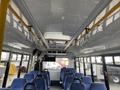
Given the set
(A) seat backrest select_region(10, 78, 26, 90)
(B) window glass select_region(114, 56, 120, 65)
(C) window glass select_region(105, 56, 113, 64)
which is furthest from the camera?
(A) seat backrest select_region(10, 78, 26, 90)

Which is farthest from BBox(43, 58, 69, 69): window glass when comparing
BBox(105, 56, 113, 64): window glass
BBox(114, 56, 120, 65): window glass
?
BBox(114, 56, 120, 65): window glass

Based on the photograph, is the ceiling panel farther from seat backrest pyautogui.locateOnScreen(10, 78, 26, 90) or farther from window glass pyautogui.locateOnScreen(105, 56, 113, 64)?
seat backrest pyautogui.locateOnScreen(10, 78, 26, 90)

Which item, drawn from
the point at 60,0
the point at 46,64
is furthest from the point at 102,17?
the point at 46,64

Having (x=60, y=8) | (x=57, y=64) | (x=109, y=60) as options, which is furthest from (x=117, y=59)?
(x=57, y=64)

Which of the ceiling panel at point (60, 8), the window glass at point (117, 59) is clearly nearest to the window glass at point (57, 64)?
the ceiling panel at point (60, 8)

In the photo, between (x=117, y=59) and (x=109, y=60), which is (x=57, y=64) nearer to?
(x=109, y=60)

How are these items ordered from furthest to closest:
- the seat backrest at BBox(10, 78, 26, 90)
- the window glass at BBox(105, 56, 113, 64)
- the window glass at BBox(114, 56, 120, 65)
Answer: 1. the seat backrest at BBox(10, 78, 26, 90)
2. the window glass at BBox(105, 56, 113, 64)
3. the window glass at BBox(114, 56, 120, 65)

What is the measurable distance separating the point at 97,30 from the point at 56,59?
9541 mm

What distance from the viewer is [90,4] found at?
301cm

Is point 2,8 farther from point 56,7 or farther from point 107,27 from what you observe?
point 107,27

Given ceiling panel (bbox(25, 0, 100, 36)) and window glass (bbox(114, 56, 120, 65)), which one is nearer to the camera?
ceiling panel (bbox(25, 0, 100, 36))

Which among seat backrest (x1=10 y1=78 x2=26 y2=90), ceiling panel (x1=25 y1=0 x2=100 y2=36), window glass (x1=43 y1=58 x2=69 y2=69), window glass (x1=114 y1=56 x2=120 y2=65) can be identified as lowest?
seat backrest (x1=10 y1=78 x2=26 y2=90)

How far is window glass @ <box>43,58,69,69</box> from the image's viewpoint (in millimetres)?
13142

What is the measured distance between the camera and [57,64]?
13.5 metres
